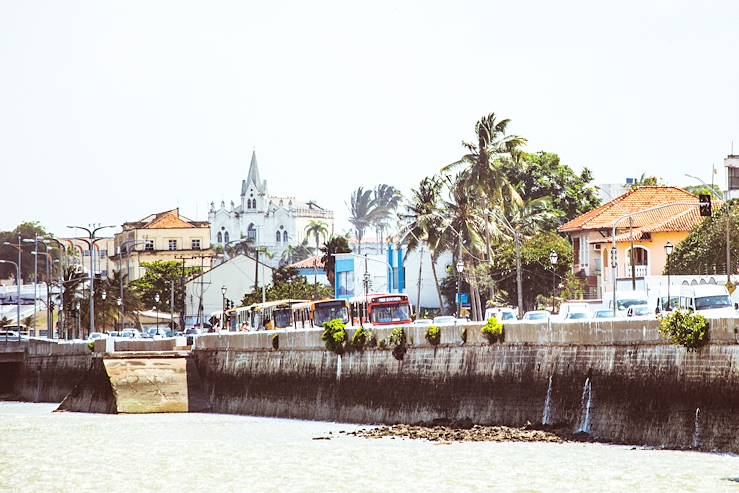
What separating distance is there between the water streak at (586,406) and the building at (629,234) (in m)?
53.1

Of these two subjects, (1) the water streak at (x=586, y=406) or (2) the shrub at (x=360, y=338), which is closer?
(1) the water streak at (x=586, y=406)

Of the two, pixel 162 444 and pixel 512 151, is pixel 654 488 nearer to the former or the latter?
pixel 162 444

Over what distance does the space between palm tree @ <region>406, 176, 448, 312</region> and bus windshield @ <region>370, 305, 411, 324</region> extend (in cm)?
2963

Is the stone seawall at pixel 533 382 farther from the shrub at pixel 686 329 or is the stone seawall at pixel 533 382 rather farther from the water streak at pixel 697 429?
the shrub at pixel 686 329

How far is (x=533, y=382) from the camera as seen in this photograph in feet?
149

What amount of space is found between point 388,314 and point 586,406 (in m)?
36.1

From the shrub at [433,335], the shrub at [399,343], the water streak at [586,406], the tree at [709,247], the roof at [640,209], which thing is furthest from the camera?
the roof at [640,209]

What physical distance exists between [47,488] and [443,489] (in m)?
11.1

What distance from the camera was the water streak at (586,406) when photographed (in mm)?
42188

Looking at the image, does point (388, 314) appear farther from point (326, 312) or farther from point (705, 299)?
point (705, 299)

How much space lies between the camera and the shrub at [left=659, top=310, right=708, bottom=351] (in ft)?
124

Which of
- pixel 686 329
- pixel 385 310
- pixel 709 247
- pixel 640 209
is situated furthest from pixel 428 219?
pixel 686 329

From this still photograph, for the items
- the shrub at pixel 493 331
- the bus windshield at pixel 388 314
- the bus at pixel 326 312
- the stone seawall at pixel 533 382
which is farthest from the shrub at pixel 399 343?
the bus at pixel 326 312

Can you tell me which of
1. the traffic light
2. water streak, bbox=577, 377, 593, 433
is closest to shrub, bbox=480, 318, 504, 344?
water streak, bbox=577, 377, 593, 433
